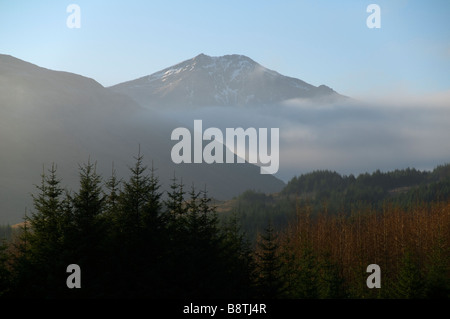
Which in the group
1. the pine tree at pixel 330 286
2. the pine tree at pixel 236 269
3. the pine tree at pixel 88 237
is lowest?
the pine tree at pixel 330 286

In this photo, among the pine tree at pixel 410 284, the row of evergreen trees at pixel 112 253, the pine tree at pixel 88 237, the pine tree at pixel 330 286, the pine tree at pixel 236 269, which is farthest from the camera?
the pine tree at pixel 330 286

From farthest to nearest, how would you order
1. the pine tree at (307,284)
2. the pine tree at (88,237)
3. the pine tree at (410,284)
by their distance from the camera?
the pine tree at (307,284) → the pine tree at (410,284) → the pine tree at (88,237)

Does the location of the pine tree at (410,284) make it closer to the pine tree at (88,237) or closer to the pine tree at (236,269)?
the pine tree at (236,269)

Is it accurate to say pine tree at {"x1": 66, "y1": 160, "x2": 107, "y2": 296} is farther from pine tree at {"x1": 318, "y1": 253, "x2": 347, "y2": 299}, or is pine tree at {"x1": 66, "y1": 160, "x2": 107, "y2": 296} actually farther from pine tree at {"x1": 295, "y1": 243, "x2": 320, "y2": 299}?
pine tree at {"x1": 318, "y1": 253, "x2": 347, "y2": 299}

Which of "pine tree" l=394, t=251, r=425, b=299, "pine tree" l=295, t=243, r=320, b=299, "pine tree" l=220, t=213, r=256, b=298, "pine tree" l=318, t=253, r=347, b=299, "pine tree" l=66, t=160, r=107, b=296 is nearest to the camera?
"pine tree" l=66, t=160, r=107, b=296

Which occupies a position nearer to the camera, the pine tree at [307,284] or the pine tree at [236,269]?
the pine tree at [236,269]

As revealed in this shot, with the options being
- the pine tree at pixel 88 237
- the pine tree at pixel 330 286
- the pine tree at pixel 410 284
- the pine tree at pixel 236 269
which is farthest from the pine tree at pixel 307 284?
the pine tree at pixel 88 237

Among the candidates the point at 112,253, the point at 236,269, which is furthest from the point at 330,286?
the point at 112,253

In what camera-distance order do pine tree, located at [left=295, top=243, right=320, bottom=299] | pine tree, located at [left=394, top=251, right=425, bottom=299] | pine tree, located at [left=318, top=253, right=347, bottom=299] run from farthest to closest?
pine tree, located at [left=318, top=253, right=347, bottom=299] → pine tree, located at [left=295, top=243, right=320, bottom=299] → pine tree, located at [left=394, top=251, right=425, bottom=299]

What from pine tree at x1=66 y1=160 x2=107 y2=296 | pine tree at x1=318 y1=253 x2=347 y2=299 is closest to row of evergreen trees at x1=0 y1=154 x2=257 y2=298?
pine tree at x1=66 y1=160 x2=107 y2=296

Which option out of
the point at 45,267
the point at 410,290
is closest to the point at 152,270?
the point at 45,267

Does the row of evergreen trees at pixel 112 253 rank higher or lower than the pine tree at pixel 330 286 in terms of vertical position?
higher

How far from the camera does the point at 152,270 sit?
38625 millimetres

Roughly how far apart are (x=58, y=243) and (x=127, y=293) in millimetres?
6111
